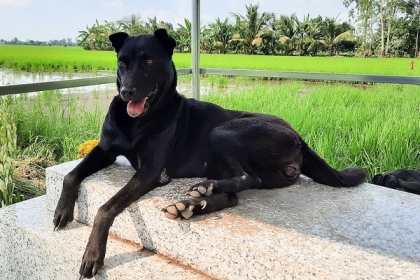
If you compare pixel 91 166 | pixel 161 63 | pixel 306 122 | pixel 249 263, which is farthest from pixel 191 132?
pixel 306 122

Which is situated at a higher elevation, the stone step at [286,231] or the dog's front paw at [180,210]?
the dog's front paw at [180,210]

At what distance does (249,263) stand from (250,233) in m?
0.13

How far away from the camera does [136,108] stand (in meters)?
1.72

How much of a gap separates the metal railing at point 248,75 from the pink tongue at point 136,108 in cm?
139

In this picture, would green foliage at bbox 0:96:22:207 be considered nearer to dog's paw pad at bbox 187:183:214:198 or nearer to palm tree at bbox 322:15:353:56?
dog's paw pad at bbox 187:183:214:198

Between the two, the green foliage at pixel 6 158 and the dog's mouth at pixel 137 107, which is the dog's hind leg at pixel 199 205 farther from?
the green foliage at pixel 6 158

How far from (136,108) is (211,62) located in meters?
2.16

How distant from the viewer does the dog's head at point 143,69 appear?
5.41 ft

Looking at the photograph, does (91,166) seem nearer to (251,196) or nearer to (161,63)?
(161,63)

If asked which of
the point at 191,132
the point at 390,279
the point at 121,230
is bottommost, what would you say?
the point at 121,230

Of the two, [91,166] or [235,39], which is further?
[235,39]

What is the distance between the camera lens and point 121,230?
185cm

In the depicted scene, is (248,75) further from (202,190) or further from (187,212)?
(187,212)

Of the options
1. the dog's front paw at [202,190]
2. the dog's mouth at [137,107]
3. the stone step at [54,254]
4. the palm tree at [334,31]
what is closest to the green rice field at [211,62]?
the palm tree at [334,31]
